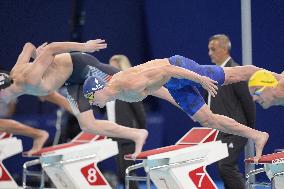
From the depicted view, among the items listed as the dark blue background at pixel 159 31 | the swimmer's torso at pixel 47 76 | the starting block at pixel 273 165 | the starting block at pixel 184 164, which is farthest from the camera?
the dark blue background at pixel 159 31

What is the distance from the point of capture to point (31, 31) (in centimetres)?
1302

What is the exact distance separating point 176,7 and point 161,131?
1864 mm

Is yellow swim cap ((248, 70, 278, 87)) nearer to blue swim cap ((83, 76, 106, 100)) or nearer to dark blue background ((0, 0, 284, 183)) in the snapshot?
blue swim cap ((83, 76, 106, 100))

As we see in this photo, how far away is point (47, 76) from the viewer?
852 centimetres

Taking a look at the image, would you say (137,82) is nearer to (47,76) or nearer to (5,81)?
(47,76)

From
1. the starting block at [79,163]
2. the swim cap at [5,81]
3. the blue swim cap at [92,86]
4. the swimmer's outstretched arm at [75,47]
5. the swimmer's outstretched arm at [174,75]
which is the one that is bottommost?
the starting block at [79,163]

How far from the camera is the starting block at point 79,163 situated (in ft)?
29.5

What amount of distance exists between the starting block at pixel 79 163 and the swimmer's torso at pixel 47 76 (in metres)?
0.93

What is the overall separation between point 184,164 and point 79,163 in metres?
1.92

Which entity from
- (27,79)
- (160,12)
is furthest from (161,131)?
(27,79)

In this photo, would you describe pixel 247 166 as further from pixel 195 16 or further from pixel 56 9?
pixel 56 9

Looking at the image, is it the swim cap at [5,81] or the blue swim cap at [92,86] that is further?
the swim cap at [5,81]

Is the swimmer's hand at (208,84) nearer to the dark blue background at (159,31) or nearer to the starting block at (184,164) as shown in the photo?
the starting block at (184,164)

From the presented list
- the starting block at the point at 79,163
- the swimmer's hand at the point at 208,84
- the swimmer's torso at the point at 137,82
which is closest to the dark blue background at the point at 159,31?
the starting block at the point at 79,163
